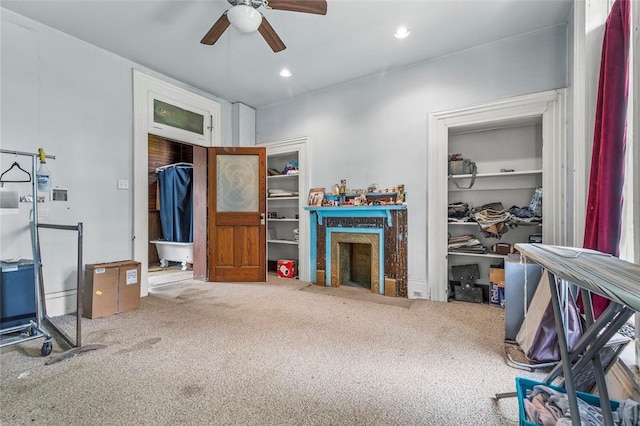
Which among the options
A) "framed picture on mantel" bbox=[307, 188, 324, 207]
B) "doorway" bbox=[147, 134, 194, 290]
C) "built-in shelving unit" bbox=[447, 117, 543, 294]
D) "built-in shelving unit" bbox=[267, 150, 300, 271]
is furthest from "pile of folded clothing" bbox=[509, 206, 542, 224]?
"doorway" bbox=[147, 134, 194, 290]

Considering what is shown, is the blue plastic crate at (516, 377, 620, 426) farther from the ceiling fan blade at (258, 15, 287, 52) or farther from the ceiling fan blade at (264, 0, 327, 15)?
the ceiling fan blade at (258, 15, 287, 52)

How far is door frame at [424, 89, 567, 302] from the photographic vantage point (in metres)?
2.77

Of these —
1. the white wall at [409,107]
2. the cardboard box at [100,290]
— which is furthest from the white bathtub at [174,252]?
the white wall at [409,107]

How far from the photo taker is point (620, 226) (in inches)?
67.7

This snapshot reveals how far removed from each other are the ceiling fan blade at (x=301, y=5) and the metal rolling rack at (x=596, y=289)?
206 centimetres

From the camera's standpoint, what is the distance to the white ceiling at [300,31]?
2.56m

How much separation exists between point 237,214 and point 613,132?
3.95 meters

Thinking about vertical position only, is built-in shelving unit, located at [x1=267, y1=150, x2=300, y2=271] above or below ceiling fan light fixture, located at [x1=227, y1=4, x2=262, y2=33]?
below

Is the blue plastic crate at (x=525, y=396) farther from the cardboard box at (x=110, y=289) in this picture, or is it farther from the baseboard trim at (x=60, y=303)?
the baseboard trim at (x=60, y=303)

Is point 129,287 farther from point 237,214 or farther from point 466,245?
point 466,245

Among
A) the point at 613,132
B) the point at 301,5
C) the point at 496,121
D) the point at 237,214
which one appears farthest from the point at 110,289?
the point at 496,121

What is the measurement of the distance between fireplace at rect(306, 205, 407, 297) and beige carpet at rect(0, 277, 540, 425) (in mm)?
723

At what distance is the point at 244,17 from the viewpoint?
2.14 m

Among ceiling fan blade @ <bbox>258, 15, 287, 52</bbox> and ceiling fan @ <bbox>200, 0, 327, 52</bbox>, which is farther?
ceiling fan blade @ <bbox>258, 15, 287, 52</bbox>
